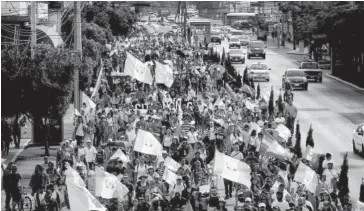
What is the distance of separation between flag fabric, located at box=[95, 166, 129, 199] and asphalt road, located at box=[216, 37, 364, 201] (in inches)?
291

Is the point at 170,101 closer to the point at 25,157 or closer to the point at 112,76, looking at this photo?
the point at 25,157

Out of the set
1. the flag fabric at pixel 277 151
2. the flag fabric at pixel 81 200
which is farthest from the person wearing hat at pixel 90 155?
the flag fabric at pixel 81 200

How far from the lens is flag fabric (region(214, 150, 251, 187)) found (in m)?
20.7

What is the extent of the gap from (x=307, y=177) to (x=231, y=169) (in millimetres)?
1649

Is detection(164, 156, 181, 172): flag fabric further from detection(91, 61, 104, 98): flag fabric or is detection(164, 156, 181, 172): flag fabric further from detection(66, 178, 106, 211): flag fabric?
detection(91, 61, 104, 98): flag fabric

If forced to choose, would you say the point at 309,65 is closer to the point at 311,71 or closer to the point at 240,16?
the point at 311,71

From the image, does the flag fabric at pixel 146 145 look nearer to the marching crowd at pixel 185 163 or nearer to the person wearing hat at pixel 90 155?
the marching crowd at pixel 185 163

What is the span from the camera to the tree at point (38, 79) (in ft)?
95.7

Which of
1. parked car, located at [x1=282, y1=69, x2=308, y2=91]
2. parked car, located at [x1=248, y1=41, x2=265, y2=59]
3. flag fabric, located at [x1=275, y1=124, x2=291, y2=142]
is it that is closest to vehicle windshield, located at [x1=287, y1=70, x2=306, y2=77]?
parked car, located at [x1=282, y1=69, x2=308, y2=91]

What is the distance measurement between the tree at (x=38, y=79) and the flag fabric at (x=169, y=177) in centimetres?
900

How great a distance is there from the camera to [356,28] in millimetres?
58656

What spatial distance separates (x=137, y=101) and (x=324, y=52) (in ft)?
167

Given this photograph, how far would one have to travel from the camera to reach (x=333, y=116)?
44438 millimetres

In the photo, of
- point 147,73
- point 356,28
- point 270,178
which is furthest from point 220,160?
point 356,28
